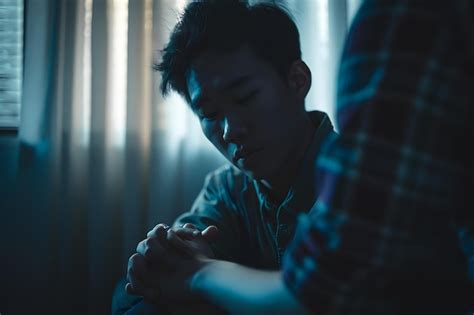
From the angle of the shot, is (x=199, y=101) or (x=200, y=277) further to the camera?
(x=199, y=101)

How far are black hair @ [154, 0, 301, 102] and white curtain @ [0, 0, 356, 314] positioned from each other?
51cm

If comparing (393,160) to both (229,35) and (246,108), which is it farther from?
(229,35)

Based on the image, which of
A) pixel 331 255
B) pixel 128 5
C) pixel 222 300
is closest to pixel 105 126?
pixel 128 5

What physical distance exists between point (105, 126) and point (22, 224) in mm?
491

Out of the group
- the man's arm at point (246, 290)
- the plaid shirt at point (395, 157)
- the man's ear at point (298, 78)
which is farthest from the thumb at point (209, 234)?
the plaid shirt at point (395, 157)

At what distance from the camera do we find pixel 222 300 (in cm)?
45

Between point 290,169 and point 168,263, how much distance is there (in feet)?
1.40

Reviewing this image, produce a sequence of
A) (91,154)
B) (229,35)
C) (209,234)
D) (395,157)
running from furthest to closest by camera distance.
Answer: (91,154)
(229,35)
(209,234)
(395,157)

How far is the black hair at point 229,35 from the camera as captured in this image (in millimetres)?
958

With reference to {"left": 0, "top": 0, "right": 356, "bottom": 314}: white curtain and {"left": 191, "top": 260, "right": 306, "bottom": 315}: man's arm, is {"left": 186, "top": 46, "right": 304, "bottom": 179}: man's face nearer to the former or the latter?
{"left": 191, "top": 260, "right": 306, "bottom": 315}: man's arm

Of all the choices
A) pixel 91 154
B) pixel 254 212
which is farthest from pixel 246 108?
pixel 91 154

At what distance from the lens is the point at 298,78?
39.4 inches

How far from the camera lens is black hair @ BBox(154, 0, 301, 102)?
0.96m

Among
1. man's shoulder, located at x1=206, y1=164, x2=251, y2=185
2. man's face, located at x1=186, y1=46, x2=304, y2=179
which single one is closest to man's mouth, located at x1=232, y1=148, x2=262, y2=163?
man's face, located at x1=186, y1=46, x2=304, y2=179
